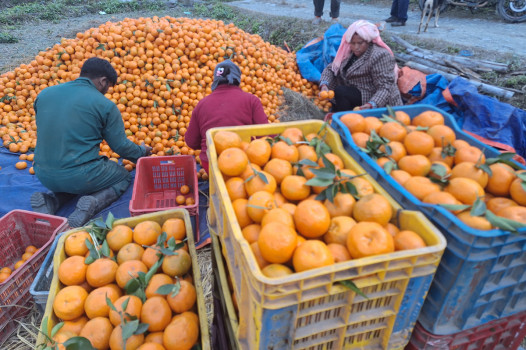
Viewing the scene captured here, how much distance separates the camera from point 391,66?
192 inches

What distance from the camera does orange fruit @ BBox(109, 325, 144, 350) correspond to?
1.63m

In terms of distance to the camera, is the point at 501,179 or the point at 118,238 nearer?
the point at 501,179

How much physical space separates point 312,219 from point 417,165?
72 cm

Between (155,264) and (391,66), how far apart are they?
4.43 m

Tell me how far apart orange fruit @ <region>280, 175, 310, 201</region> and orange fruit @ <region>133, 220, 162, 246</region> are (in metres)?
1.03

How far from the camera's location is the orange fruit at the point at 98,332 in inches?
66.3

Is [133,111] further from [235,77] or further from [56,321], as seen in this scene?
[56,321]

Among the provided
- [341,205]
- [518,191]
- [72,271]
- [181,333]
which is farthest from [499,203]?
[72,271]

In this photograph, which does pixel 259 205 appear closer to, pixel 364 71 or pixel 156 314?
pixel 156 314

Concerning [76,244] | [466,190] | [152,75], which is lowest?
[76,244]

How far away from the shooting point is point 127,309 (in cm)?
172

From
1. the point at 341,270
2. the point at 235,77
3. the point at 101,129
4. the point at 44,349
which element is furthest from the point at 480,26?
A: the point at 44,349

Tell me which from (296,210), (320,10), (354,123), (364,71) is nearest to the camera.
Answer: (296,210)

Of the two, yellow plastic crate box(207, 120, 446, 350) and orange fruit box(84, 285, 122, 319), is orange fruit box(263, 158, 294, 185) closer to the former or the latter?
yellow plastic crate box(207, 120, 446, 350)
